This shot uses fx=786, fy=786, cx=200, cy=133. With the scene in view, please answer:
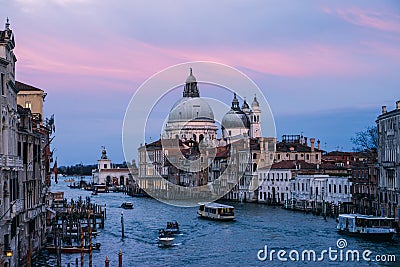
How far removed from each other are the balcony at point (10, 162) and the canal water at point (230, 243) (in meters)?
4.59

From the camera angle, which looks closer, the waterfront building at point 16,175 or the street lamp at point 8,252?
the street lamp at point 8,252

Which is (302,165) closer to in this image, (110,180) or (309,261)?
(309,261)

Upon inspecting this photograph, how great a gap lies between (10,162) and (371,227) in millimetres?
13901

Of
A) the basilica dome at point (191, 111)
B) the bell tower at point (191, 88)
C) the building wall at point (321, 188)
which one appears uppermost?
the bell tower at point (191, 88)

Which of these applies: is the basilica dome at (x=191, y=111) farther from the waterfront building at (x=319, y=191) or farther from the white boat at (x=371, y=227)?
the white boat at (x=371, y=227)

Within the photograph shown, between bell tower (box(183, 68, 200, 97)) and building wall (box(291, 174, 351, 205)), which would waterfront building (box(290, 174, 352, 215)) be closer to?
building wall (box(291, 174, 351, 205))

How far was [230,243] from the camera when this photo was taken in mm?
25453

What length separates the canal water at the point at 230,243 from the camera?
68.6 ft

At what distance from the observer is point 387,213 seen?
93.6 feet

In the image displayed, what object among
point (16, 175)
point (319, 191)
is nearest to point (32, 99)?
point (16, 175)

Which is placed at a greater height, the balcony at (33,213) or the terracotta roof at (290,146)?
the terracotta roof at (290,146)

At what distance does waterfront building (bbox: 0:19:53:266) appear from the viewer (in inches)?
545

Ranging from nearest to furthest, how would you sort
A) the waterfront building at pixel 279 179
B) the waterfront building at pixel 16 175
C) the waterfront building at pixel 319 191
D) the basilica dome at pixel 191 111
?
the waterfront building at pixel 16 175
the waterfront building at pixel 319 191
the waterfront building at pixel 279 179
the basilica dome at pixel 191 111

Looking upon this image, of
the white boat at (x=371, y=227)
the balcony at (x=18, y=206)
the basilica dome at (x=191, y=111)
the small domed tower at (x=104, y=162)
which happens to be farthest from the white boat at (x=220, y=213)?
the small domed tower at (x=104, y=162)
